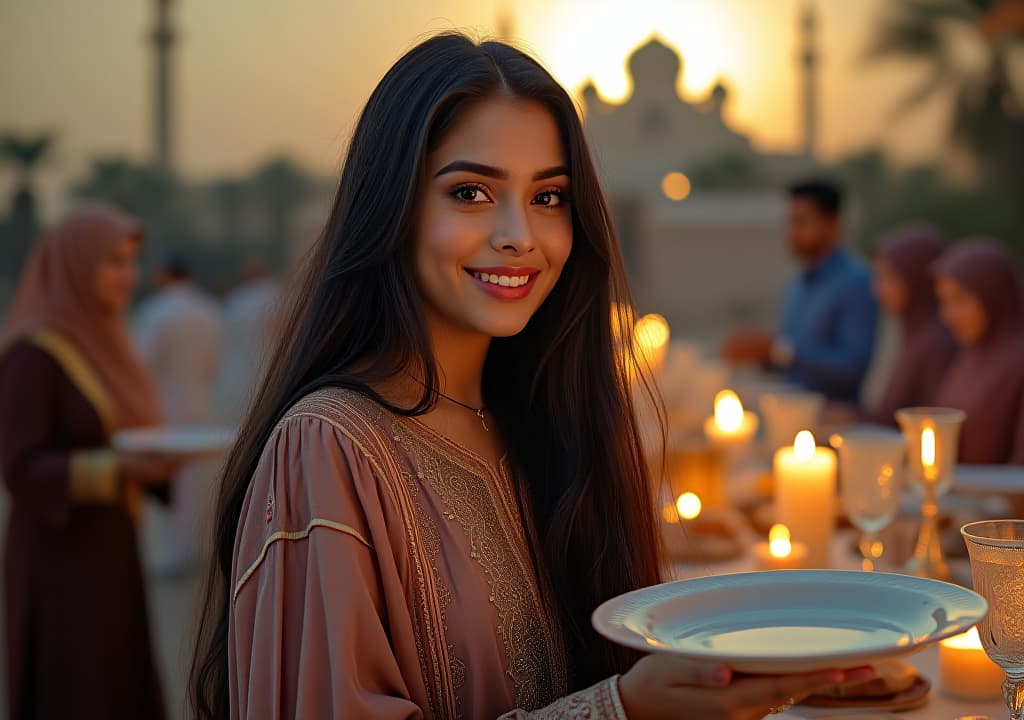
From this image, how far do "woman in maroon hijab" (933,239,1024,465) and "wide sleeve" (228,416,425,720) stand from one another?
3.01 metres

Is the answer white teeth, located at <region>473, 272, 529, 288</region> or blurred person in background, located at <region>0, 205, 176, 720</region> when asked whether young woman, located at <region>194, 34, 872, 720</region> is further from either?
blurred person in background, located at <region>0, 205, 176, 720</region>

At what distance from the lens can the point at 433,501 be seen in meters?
1.44

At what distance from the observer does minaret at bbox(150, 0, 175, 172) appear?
14641 millimetres

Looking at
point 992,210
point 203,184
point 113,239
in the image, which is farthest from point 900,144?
point 113,239

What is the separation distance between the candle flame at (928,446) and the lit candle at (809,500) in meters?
0.17

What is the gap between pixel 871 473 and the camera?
2076mm

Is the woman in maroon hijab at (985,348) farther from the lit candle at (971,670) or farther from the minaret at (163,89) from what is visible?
the minaret at (163,89)

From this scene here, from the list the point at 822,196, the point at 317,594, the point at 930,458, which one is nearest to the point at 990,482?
the point at 930,458

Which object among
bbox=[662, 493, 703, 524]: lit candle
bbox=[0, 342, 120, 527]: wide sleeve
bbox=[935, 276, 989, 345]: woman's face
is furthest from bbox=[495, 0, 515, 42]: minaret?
bbox=[662, 493, 703, 524]: lit candle

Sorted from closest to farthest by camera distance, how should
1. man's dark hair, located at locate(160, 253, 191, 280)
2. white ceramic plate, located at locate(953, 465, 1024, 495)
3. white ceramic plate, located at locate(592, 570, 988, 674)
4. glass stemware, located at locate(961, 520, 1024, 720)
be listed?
white ceramic plate, located at locate(592, 570, 988, 674) < glass stemware, located at locate(961, 520, 1024, 720) < white ceramic plate, located at locate(953, 465, 1024, 495) < man's dark hair, located at locate(160, 253, 191, 280)

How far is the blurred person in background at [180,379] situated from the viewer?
6.75 m

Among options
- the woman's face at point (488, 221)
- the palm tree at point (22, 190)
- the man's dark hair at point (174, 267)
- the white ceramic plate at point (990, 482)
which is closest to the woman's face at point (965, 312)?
the white ceramic plate at point (990, 482)

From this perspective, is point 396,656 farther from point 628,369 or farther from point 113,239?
point 113,239

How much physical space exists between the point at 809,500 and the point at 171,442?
1.86 m
